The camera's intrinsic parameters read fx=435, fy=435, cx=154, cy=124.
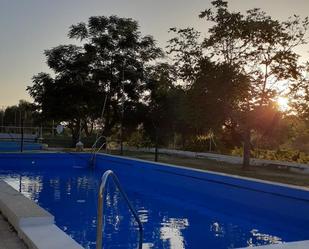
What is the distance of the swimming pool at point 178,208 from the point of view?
6.16 metres

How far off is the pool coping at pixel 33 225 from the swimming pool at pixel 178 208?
106cm

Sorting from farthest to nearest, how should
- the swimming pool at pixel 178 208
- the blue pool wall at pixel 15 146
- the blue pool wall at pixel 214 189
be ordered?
the blue pool wall at pixel 15 146, the blue pool wall at pixel 214 189, the swimming pool at pixel 178 208

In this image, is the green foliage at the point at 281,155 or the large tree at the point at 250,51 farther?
the green foliage at the point at 281,155

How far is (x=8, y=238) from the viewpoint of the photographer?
13.2 feet

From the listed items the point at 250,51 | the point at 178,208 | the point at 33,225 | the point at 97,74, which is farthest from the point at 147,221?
the point at 97,74

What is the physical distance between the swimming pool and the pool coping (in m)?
1.06

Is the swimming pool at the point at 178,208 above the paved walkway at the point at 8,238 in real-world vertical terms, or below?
below

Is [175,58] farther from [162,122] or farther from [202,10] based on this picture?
[162,122]

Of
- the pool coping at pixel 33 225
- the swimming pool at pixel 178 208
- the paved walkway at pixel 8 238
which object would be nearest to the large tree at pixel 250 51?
the swimming pool at pixel 178 208

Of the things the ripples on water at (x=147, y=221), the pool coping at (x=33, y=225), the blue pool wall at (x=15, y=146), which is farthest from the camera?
the blue pool wall at (x=15, y=146)

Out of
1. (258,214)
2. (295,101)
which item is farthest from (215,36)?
(258,214)

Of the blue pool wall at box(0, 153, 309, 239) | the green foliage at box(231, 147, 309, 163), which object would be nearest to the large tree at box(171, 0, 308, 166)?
the blue pool wall at box(0, 153, 309, 239)

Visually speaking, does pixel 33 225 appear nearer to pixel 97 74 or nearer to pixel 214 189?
pixel 214 189

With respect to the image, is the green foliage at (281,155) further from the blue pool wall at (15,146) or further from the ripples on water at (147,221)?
the blue pool wall at (15,146)
